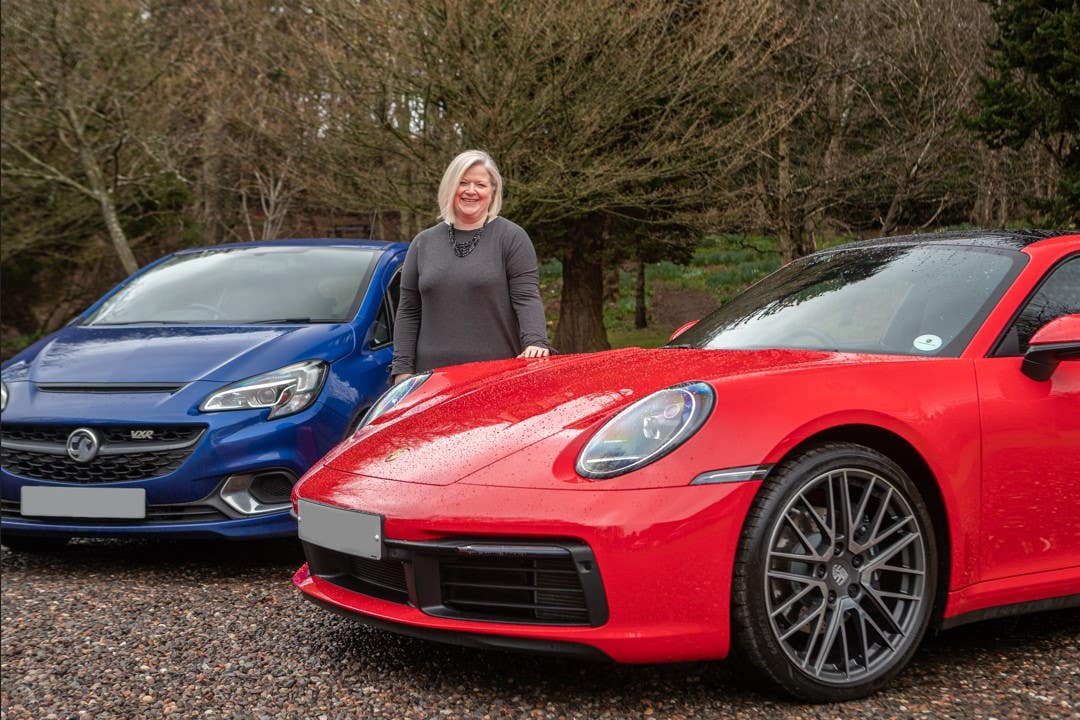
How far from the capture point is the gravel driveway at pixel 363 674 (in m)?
2.99

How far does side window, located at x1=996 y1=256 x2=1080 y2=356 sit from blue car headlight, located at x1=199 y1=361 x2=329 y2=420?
2804 millimetres

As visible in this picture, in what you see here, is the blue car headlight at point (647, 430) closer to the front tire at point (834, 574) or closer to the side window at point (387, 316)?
the front tire at point (834, 574)

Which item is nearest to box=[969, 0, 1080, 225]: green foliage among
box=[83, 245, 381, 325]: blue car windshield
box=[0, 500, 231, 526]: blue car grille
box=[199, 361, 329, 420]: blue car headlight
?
box=[83, 245, 381, 325]: blue car windshield

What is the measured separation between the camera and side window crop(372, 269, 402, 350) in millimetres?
5559

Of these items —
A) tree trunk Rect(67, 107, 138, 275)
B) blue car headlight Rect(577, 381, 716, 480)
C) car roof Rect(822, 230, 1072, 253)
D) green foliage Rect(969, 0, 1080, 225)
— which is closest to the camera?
blue car headlight Rect(577, 381, 716, 480)

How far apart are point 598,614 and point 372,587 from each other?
0.73 meters

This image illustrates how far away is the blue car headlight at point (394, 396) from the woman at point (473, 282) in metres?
0.75

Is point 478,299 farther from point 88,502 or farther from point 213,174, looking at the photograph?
point 213,174

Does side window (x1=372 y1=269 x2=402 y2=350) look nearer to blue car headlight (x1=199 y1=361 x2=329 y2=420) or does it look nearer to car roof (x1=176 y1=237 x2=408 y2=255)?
car roof (x1=176 y1=237 x2=408 y2=255)

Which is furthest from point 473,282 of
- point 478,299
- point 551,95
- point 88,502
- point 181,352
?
point 551,95

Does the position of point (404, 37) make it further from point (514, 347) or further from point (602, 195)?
point (514, 347)

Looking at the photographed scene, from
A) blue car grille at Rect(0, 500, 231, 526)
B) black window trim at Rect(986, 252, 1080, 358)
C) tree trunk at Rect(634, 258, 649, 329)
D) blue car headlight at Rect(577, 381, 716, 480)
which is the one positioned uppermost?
black window trim at Rect(986, 252, 1080, 358)

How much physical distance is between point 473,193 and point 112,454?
6.08 ft

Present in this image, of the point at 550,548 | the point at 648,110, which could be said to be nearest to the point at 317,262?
the point at 550,548
